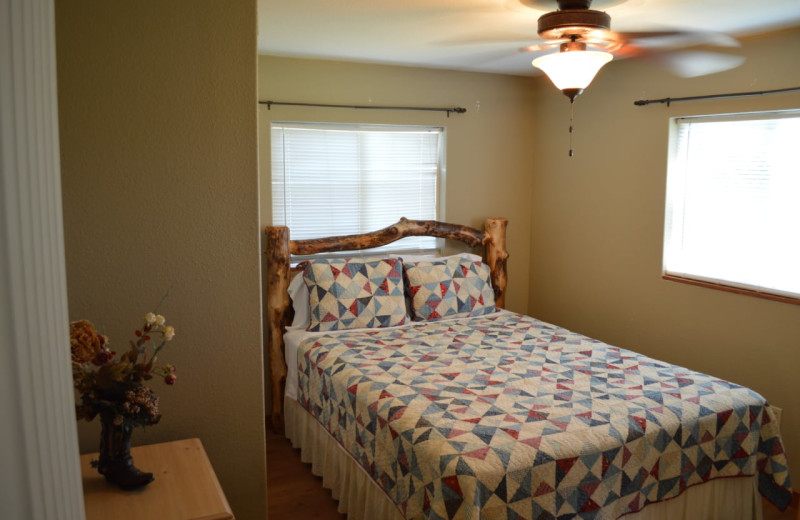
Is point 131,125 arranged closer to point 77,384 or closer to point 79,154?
point 79,154

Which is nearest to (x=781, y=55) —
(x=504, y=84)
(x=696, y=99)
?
(x=696, y=99)

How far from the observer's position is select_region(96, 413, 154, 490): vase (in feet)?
5.36

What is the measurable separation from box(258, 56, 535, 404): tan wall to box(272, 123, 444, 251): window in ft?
0.27

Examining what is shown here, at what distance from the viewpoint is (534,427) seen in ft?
7.58

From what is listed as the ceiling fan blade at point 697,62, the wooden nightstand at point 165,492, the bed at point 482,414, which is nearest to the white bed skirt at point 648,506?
the bed at point 482,414

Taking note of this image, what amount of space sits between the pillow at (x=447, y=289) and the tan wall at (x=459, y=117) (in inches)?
20.2

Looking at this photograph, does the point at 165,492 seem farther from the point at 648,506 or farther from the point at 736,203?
the point at 736,203

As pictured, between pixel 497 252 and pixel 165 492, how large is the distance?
10.4ft

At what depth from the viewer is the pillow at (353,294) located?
3.64m

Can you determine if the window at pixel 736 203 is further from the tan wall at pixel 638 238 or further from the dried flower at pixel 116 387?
the dried flower at pixel 116 387

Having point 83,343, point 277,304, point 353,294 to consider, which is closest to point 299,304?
point 277,304

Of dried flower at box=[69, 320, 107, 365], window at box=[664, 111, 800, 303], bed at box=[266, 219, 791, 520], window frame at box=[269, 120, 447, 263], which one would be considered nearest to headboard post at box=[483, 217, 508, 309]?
window frame at box=[269, 120, 447, 263]

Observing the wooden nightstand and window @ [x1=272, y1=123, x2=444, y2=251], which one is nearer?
the wooden nightstand

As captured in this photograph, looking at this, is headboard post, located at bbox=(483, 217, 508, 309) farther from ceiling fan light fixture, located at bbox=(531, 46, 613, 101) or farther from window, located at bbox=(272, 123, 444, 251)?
ceiling fan light fixture, located at bbox=(531, 46, 613, 101)
